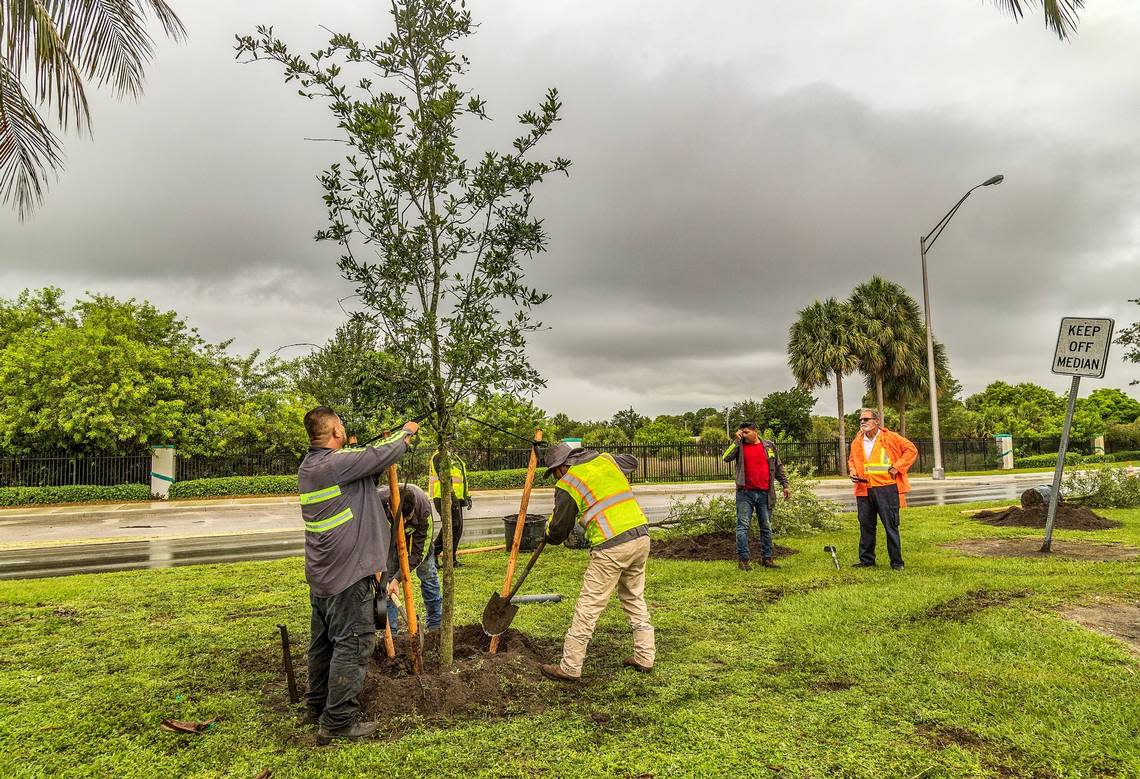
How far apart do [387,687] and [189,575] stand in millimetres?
6410

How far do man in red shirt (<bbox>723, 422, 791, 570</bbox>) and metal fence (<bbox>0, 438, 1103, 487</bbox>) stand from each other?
260 inches

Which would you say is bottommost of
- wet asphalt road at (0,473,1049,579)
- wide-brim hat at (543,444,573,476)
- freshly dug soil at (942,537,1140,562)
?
wet asphalt road at (0,473,1049,579)

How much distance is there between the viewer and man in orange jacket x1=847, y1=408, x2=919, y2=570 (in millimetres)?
8305

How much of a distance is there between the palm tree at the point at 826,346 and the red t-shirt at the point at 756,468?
86.1 feet

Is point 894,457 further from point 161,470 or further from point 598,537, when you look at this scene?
point 161,470

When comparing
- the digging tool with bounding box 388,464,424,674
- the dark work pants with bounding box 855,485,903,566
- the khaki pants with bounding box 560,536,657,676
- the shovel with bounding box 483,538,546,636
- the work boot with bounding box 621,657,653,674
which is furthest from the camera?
the dark work pants with bounding box 855,485,903,566

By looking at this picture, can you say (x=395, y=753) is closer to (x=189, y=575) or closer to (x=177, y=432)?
(x=189, y=575)

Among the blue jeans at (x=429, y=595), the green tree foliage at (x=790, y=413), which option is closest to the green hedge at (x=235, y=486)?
the blue jeans at (x=429, y=595)

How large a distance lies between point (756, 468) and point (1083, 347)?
463 centimetres

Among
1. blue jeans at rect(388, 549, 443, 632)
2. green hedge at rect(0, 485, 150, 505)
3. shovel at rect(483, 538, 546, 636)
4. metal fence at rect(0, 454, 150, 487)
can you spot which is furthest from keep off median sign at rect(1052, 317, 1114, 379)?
metal fence at rect(0, 454, 150, 487)

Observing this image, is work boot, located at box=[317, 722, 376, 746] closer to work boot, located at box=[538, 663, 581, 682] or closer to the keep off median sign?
work boot, located at box=[538, 663, 581, 682]

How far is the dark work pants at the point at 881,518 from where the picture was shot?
8.28 m

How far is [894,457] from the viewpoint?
8414 mm

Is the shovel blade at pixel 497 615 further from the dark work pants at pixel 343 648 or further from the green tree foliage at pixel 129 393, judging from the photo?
the green tree foliage at pixel 129 393
